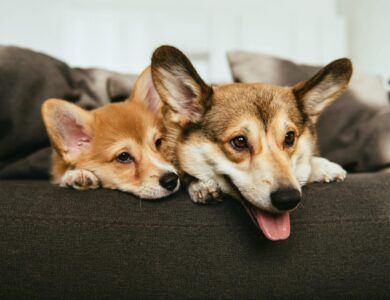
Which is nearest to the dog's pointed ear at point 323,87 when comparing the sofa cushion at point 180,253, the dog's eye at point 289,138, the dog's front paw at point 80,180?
the dog's eye at point 289,138

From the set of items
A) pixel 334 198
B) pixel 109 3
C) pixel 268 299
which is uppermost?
Answer: pixel 109 3

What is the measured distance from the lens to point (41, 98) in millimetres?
1717

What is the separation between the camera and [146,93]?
65.4 inches

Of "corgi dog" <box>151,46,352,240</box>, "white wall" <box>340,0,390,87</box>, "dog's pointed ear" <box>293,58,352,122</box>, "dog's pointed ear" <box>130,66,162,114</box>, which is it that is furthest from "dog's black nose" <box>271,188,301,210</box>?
"white wall" <box>340,0,390,87</box>

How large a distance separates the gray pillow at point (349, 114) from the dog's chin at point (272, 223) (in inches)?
34.2

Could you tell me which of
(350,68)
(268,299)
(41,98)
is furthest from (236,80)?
(268,299)

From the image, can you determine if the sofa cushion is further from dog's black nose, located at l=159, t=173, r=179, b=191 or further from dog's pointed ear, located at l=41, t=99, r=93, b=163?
dog's pointed ear, located at l=41, t=99, r=93, b=163

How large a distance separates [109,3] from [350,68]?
7.02ft

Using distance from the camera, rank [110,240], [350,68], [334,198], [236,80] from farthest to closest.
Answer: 1. [236,80]
2. [350,68]
3. [334,198]
4. [110,240]

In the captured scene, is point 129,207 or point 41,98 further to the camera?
point 41,98

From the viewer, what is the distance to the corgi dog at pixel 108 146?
1.31 m

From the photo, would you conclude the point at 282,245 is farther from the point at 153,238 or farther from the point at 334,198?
the point at 153,238

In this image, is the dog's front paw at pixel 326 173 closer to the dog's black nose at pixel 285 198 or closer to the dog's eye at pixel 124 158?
the dog's black nose at pixel 285 198

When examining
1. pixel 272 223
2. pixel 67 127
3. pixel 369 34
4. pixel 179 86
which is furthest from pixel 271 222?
pixel 369 34
